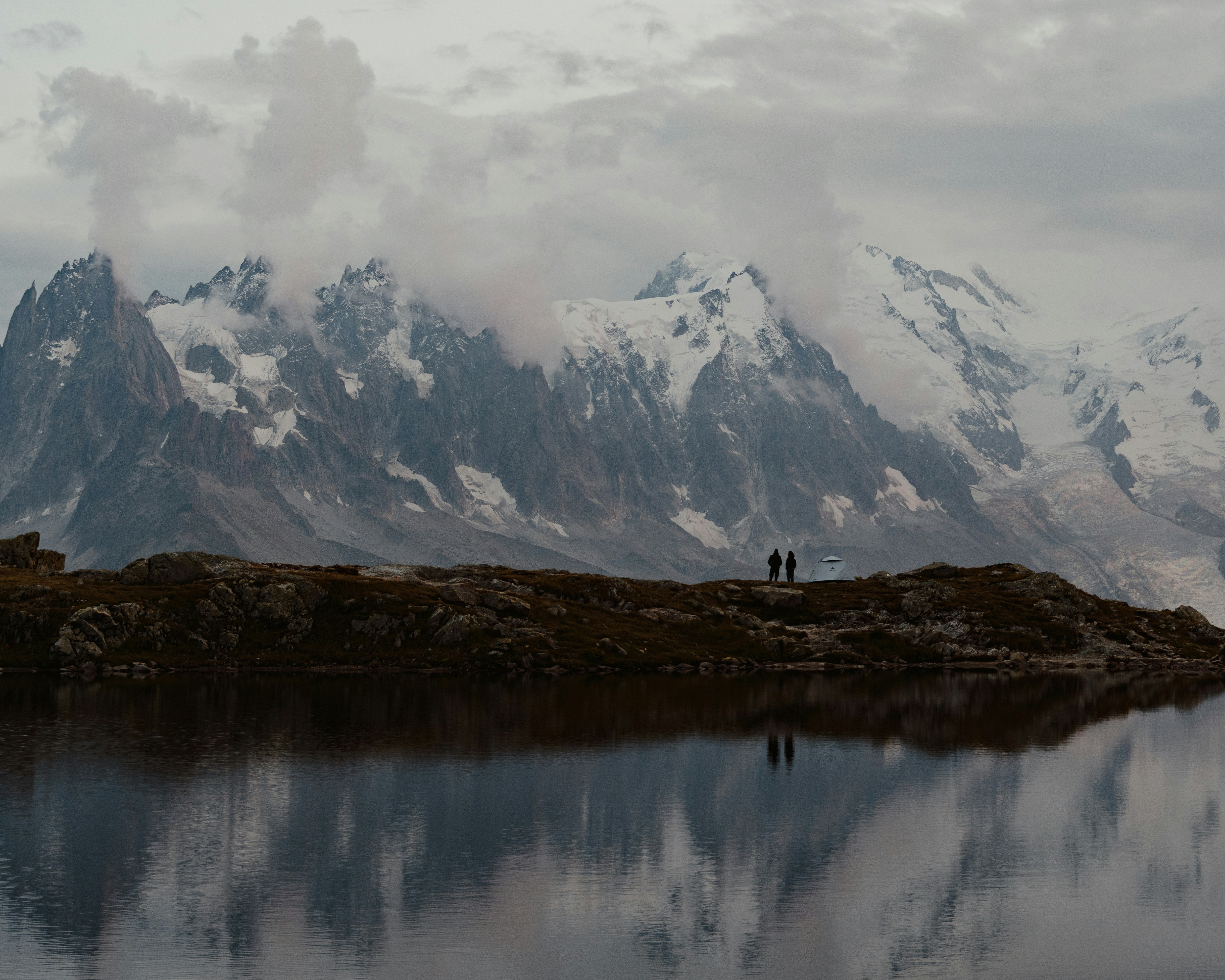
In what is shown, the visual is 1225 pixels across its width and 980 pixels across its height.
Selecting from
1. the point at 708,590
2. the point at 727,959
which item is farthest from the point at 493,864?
the point at 708,590

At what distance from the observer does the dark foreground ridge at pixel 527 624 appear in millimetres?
145000

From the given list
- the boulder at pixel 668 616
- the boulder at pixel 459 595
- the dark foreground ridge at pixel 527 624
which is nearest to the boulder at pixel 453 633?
the dark foreground ridge at pixel 527 624

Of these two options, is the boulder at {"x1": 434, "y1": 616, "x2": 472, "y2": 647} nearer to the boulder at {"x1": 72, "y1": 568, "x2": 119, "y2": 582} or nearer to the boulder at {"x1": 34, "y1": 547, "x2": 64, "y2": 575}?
the boulder at {"x1": 72, "y1": 568, "x2": 119, "y2": 582}

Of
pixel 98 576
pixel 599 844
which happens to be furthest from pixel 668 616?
pixel 599 844

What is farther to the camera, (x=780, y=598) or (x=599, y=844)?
(x=780, y=598)

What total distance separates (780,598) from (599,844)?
12574 cm

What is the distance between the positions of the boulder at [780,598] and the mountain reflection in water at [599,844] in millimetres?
74100

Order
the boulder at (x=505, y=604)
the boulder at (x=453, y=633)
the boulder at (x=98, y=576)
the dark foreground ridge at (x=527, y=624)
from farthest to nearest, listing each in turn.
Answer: the boulder at (x=98, y=576) → the boulder at (x=505, y=604) → the boulder at (x=453, y=633) → the dark foreground ridge at (x=527, y=624)

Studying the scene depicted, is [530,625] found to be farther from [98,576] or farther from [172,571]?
[98,576]

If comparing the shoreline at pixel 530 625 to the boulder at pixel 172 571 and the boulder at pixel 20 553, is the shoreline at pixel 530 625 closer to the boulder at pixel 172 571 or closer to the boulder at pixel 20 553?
the boulder at pixel 172 571

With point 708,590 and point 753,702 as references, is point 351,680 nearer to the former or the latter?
point 753,702

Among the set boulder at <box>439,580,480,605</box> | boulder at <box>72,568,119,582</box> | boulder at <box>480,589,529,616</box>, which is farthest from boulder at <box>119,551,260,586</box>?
boulder at <box>480,589,529,616</box>

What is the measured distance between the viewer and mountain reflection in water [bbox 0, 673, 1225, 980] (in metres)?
43.9

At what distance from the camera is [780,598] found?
182 metres
